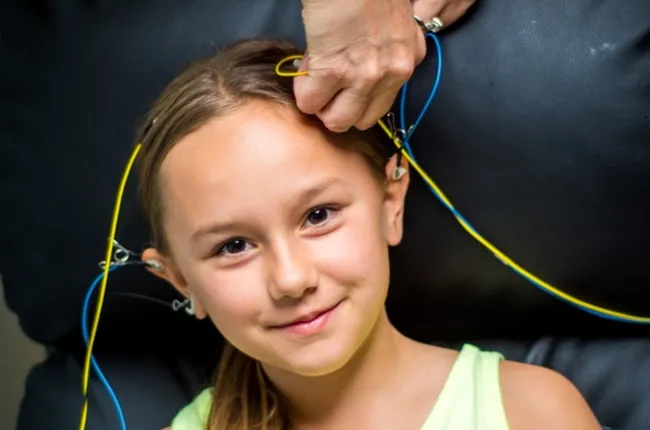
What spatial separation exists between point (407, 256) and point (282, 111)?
354 millimetres

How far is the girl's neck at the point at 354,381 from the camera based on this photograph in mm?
1067

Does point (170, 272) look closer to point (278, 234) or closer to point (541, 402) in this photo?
point (278, 234)

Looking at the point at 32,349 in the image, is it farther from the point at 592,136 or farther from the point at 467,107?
the point at 592,136

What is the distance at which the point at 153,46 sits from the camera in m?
1.14

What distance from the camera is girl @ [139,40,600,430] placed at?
90 cm

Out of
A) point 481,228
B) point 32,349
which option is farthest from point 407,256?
point 32,349

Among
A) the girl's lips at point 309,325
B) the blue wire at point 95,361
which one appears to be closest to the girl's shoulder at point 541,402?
the girl's lips at point 309,325

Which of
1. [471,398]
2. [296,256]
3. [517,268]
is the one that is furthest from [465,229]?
[296,256]

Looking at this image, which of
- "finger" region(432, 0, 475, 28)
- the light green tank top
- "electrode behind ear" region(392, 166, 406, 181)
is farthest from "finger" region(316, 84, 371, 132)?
the light green tank top

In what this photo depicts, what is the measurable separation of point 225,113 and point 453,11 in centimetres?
37

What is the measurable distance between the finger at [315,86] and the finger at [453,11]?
0.27 metres

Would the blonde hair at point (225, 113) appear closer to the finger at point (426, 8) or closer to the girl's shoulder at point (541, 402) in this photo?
the finger at point (426, 8)

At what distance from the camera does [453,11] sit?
A: 1094 mm

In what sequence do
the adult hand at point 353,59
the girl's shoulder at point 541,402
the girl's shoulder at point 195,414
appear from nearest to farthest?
the adult hand at point 353,59 → the girl's shoulder at point 541,402 → the girl's shoulder at point 195,414
